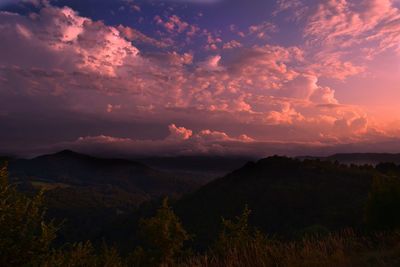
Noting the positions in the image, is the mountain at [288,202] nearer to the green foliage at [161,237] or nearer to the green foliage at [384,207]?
the green foliage at [384,207]

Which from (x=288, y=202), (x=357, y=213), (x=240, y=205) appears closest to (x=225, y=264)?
(x=357, y=213)

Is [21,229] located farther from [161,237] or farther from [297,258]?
[161,237]

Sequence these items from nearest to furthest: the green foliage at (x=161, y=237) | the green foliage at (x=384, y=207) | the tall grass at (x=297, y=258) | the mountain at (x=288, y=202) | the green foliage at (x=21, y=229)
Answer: the green foliage at (x=21, y=229) < the tall grass at (x=297, y=258) < the green foliage at (x=161, y=237) < the green foliage at (x=384, y=207) < the mountain at (x=288, y=202)

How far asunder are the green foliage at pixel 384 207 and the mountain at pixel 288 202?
65660 millimetres

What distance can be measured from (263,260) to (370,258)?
7.89ft

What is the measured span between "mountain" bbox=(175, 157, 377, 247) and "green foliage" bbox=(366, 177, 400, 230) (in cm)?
6566

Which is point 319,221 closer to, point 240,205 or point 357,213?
point 357,213

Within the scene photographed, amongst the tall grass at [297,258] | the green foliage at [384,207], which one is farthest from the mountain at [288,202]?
the tall grass at [297,258]

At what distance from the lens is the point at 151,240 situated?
4331cm

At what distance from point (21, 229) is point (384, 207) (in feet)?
→ 154

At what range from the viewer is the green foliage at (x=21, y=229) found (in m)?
6.19

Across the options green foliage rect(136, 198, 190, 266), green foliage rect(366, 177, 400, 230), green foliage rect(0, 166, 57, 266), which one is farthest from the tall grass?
green foliage rect(366, 177, 400, 230)

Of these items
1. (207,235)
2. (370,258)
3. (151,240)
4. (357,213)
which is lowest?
(207,235)

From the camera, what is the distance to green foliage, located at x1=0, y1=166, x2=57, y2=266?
6.19 metres
